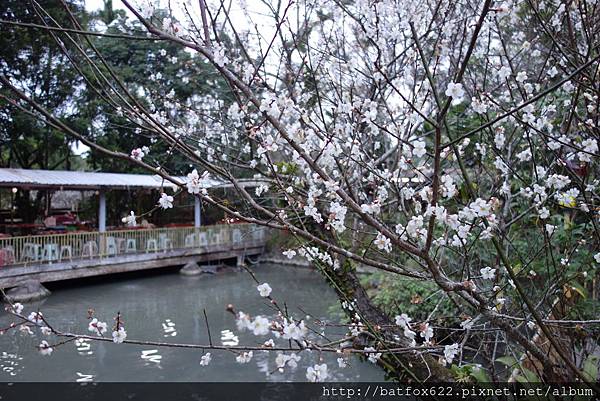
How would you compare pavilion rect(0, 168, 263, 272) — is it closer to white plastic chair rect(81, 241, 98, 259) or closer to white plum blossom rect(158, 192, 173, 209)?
white plastic chair rect(81, 241, 98, 259)

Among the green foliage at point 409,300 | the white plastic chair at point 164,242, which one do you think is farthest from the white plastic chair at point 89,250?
the green foliage at point 409,300

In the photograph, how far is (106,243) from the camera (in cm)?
1017

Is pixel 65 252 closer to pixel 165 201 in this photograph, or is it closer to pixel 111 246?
pixel 111 246

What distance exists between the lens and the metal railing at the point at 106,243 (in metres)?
8.59

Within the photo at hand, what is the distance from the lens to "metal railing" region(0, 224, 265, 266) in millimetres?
8586

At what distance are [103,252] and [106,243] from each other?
0.23 metres

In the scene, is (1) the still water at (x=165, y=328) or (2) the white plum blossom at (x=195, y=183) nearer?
(2) the white plum blossom at (x=195, y=183)

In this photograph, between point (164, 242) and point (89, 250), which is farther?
point (164, 242)

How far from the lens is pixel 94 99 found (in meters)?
12.7

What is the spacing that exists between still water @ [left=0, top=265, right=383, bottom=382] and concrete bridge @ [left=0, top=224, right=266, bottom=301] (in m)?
0.46

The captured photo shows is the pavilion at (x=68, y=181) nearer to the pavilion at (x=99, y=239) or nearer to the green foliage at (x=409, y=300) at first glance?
the pavilion at (x=99, y=239)

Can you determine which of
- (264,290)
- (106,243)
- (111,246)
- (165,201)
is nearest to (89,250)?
(106,243)

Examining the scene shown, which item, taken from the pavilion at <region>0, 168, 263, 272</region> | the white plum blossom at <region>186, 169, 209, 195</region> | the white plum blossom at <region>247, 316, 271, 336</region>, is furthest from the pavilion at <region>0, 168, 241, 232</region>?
the white plum blossom at <region>247, 316, 271, 336</region>

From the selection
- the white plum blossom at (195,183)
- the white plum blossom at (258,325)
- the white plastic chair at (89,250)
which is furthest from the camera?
the white plastic chair at (89,250)
